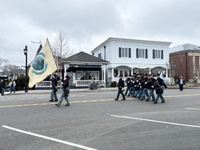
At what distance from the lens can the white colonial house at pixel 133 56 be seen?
28984 millimetres

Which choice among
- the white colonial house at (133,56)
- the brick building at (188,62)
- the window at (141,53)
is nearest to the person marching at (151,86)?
the white colonial house at (133,56)

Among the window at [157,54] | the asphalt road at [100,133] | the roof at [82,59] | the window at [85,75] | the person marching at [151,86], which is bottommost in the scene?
the asphalt road at [100,133]

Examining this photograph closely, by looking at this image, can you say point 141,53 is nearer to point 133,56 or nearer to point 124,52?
point 133,56

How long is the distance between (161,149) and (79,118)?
3613mm

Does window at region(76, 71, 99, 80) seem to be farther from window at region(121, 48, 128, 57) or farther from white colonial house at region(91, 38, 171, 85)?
window at region(121, 48, 128, 57)

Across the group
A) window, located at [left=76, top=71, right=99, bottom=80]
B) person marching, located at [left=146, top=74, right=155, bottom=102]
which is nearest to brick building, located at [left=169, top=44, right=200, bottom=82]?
window, located at [left=76, top=71, right=99, bottom=80]

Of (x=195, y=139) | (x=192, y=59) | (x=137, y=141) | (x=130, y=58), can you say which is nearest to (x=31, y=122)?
(x=137, y=141)

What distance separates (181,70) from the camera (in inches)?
1528

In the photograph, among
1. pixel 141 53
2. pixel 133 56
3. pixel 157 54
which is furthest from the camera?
pixel 157 54

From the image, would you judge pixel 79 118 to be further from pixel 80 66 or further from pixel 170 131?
pixel 80 66

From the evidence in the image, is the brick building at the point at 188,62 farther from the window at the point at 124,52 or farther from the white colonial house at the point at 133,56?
the window at the point at 124,52

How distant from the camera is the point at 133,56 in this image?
98.1ft

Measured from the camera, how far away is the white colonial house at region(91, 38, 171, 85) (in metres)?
29.0

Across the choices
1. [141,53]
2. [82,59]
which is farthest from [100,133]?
[141,53]
